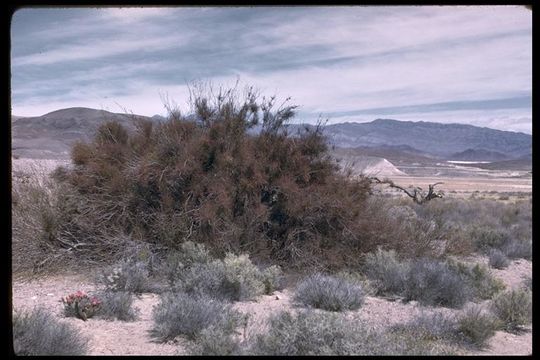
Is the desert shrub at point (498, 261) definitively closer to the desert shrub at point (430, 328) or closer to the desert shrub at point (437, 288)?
the desert shrub at point (437, 288)

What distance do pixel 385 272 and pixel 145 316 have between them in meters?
4.29

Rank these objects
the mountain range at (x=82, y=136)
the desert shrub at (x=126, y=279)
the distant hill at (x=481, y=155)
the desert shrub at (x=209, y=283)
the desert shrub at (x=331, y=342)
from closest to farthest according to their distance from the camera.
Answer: the desert shrub at (x=331, y=342), the desert shrub at (x=209, y=283), the desert shrub at (x=126, y=279), the mountain range at (x=82, y=136), the distant hill at (x=481, y=155)

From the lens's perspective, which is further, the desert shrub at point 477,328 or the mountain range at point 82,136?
the mountain range at point 82,136

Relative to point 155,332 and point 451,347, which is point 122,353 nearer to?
point 155,332

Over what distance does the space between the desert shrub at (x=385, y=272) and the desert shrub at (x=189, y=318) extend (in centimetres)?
327

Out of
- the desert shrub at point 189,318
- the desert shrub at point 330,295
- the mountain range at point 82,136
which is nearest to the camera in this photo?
the desert shrub at point 189,318

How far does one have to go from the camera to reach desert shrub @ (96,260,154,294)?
29.0ft

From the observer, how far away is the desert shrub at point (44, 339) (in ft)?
19.3

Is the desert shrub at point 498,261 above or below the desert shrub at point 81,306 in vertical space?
below

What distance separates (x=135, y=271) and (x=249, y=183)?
2.97 meters

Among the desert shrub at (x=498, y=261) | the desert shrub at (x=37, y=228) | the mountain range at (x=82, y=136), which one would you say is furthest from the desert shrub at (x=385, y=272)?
the desert shrub at (x=37, y=228)

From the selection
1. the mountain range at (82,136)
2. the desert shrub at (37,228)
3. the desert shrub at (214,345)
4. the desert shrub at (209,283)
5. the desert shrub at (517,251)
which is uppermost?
the mountain range at (82,136)

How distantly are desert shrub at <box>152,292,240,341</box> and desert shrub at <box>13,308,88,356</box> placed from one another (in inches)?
38.0

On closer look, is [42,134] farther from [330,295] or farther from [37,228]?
[330,295]
